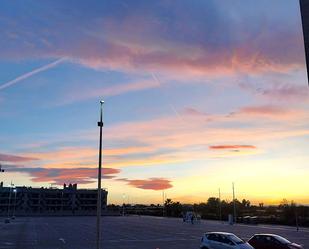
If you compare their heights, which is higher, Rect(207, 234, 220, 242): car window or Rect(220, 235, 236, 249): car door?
Rect(207, 234, 220, 242): car window

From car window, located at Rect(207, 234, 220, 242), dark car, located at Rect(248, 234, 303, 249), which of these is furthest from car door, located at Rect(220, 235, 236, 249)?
dark car, located at Rect(248, 234, 303, 249)

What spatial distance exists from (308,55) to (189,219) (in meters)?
71.7

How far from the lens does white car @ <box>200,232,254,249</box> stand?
24.3 m

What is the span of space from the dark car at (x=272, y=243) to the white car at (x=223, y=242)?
2914 millimetres

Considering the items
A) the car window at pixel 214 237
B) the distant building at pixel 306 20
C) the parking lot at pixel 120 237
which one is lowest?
the parking lot at pixel 120 237

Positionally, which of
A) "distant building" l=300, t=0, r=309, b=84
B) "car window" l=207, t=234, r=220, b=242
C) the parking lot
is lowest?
the parking lot

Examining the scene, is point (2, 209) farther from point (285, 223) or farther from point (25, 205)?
point (285, 223)

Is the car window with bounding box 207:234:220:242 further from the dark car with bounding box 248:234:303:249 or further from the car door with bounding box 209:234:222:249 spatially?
the dark car with bounding box 248:234:303:249

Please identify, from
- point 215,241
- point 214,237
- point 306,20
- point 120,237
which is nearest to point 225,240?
point 215,241

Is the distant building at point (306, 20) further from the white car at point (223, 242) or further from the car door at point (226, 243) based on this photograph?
the car door at point (226, 243)

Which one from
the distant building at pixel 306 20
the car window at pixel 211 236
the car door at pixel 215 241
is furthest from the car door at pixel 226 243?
the distant building at pixel 306 20

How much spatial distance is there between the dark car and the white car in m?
2.91

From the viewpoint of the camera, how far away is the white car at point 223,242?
958 inches

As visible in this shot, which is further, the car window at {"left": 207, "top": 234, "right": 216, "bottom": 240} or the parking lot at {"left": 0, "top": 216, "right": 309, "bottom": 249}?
the parking lot at {"left": 0, "top": 216, "right": 309, "bottom": 249}
